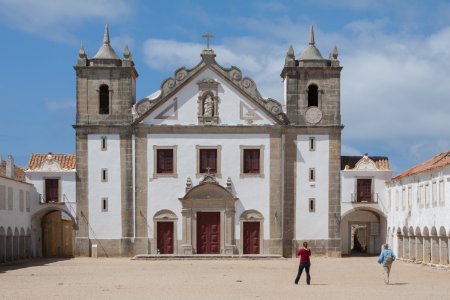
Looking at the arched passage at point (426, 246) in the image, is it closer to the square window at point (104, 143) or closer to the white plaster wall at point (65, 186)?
the square window at point (104, 143)

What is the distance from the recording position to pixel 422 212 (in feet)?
138

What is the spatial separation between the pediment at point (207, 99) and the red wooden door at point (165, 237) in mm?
5871

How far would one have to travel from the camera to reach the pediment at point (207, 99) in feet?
156

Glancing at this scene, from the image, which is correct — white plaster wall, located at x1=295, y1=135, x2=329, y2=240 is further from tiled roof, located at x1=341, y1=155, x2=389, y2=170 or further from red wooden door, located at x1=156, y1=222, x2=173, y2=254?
red wooden door, located at x1=156, y1=222, x2=173, y2=254

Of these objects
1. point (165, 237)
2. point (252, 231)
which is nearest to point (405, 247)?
point (252, 231)

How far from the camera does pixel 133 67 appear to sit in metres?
49.0

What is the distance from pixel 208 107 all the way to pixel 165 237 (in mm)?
7779

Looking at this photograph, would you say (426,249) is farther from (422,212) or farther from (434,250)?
(422,212)

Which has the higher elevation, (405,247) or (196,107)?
(196,107)

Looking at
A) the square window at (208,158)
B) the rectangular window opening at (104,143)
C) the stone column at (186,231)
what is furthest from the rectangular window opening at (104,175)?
the square window at (208,158)

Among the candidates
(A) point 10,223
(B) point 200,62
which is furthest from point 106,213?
(B) point 200,62

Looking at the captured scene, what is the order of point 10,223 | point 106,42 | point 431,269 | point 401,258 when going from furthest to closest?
point 106,42, point 401,258, point 10,223, point 431,269

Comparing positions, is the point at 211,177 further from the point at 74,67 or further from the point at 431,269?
the point at 431,269

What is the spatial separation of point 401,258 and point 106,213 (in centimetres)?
1682
